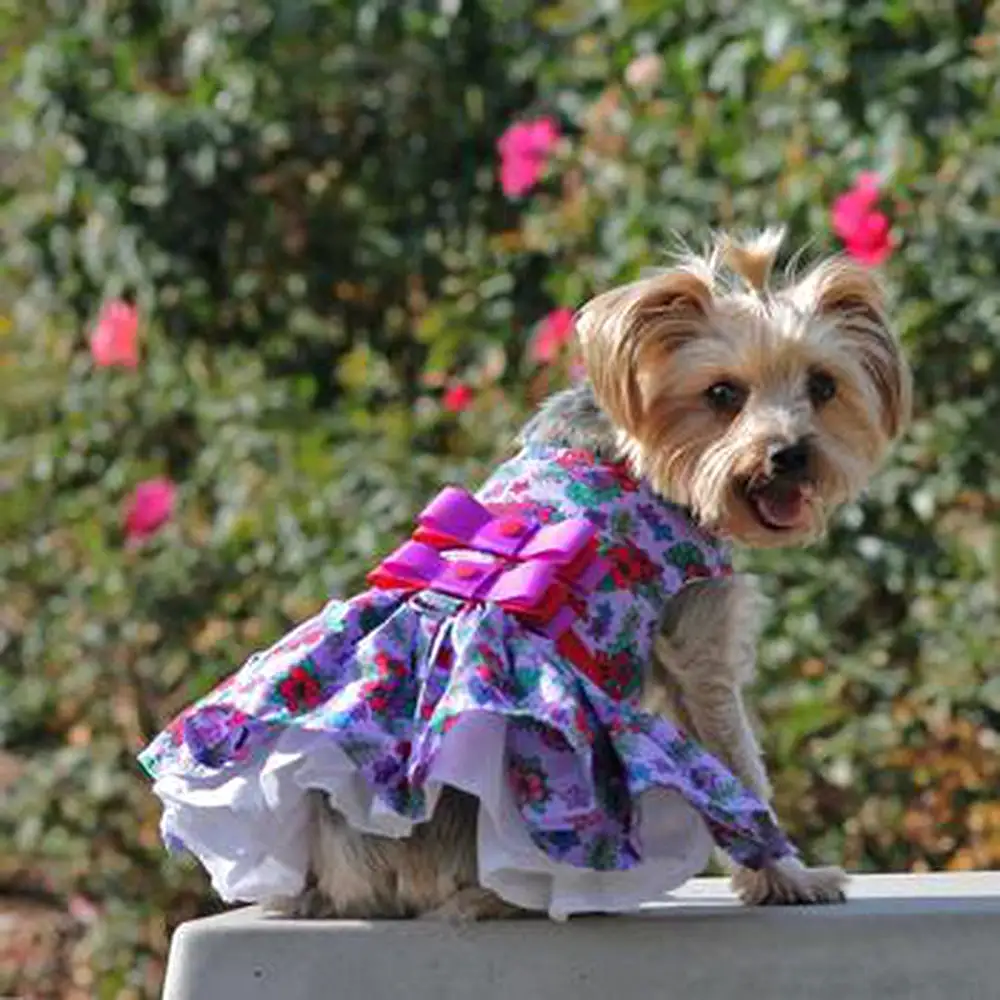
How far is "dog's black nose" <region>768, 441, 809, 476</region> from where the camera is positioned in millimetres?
4465

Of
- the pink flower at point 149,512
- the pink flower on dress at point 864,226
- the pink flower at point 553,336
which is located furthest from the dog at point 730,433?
the pink flower at point 149,512

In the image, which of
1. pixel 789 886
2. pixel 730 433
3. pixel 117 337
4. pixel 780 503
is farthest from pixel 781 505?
pixel 117 337

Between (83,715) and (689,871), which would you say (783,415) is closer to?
(689,871)

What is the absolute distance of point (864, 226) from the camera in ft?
20.8

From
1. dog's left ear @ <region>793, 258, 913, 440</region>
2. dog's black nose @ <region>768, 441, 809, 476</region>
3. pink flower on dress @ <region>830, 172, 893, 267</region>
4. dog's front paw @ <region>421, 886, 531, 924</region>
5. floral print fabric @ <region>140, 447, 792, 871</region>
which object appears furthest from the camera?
pink flower on dress @ <region>830, 172, 893, 267</region>

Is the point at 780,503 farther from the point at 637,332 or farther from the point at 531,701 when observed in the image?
the point at 531,701

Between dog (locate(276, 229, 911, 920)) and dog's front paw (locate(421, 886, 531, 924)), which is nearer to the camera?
dog's front paw (locate(421, 886, 531, 924))

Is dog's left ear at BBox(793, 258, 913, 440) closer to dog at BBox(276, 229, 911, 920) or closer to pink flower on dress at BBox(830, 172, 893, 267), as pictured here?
dog at BBox(276, 229, 911, 920)

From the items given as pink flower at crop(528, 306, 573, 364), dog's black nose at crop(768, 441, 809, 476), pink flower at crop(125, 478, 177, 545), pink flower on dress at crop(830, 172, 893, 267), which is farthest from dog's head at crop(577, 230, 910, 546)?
pink flower at crop(125, 478, 177, 545)

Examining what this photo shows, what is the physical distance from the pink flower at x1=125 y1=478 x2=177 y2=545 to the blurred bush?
0.04m

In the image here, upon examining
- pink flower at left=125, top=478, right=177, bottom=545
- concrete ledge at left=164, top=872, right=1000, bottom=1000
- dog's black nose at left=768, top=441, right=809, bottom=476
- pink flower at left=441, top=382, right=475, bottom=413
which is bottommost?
concrete ledge at left=164, top=872, right=1000, bottom=1000

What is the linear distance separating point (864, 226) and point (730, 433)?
1.94m

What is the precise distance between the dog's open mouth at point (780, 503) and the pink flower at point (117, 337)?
351cm

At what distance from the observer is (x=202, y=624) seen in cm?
746
